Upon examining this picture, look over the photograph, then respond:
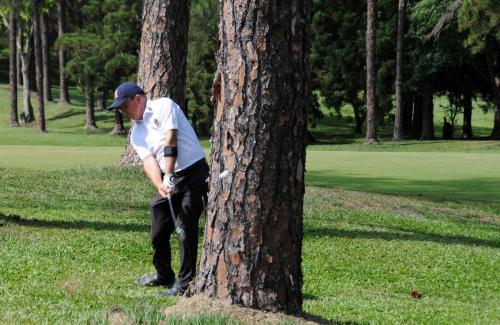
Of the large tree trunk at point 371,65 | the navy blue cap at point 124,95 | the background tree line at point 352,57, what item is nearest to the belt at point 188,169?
the navy blue cap at point 124,95

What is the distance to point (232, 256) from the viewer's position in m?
5.90

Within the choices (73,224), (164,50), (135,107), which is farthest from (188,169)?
(164,50)

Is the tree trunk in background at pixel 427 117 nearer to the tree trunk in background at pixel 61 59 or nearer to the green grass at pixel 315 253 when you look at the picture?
the tree trunk in background at pixel 61 59

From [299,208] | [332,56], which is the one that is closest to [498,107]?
[332,56]

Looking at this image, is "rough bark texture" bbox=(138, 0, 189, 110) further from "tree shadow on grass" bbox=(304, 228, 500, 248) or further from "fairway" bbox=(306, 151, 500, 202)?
"tree shadow on grass" bbox=(304, 228, 500, 248)

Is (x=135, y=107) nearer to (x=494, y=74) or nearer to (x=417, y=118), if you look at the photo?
(x=494, y=74)

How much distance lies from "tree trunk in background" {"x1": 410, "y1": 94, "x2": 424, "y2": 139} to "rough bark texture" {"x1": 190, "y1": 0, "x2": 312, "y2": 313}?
147 feet

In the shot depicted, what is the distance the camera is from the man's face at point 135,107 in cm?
738

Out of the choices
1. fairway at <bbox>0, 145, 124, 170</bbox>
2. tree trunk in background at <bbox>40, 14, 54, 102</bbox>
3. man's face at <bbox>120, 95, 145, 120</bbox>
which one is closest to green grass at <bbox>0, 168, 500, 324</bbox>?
man's face at <bbox>120, 95, 145, 120</bbox>

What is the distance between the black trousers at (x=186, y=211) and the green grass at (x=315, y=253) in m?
0.39

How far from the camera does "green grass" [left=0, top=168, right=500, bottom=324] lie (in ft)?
24.0

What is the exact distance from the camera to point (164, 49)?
Answer: 17.4 metres

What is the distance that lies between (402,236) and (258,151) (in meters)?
7.15

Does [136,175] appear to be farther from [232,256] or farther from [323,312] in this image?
[232,256]
